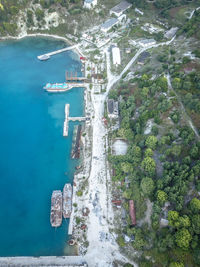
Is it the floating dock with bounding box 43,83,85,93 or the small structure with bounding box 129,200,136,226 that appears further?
the floating dock with bounding box 43,83,85,93

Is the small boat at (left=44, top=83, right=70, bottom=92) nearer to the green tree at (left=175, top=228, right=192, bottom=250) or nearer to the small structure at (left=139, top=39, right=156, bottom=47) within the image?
the small structure at (left=139, top=39, right=156, bottom=47)

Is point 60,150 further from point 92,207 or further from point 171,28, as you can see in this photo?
point 171,28

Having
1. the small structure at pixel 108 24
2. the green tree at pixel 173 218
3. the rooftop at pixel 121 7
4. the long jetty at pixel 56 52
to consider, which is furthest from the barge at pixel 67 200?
the rooftop at pixel 121 7

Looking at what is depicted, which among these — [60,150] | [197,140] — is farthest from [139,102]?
[60,150]

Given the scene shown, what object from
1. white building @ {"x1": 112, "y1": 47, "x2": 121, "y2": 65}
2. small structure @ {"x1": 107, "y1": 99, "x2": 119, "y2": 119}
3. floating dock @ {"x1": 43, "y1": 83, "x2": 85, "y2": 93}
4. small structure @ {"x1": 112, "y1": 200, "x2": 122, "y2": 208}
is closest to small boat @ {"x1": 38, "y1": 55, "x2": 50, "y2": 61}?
floating dock @ {"x1": 43, "y1": 83, "x2": 85, "y2": 93}

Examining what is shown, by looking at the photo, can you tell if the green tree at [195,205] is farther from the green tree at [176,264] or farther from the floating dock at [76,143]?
the floating dock at [76,143]
